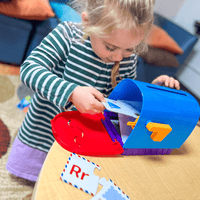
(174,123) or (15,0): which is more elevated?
(174,123)

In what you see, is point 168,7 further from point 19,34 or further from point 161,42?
point 19,34

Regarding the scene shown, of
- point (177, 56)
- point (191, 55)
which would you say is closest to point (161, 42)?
point (177, 56)

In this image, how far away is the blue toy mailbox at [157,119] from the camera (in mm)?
446

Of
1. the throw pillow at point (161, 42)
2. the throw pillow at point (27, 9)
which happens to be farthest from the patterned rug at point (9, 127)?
the throw pillow at point (161, 42)

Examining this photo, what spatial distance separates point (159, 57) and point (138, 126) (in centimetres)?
153

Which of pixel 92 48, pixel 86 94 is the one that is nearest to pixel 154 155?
pixel 86 94

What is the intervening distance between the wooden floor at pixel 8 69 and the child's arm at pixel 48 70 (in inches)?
41.3

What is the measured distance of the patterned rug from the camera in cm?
79

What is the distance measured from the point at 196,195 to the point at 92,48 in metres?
0.55

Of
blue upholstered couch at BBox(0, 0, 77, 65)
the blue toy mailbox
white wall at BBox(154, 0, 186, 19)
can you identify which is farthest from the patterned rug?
white wall at BBox(154, 0, 186, 19)

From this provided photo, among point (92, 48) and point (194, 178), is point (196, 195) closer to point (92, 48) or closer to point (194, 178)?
point (194, 178)

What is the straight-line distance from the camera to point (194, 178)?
21.1 inches

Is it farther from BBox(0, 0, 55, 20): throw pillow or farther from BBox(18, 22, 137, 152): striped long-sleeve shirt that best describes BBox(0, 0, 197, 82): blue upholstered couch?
BBox(18, 22, 137, 152): striped long-sleeve shirt

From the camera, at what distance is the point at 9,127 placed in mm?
1062
